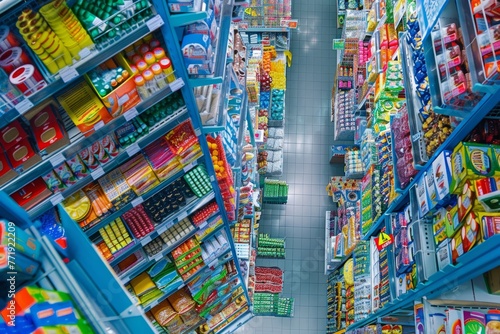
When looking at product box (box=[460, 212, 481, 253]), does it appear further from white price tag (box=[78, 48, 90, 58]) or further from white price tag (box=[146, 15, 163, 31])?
white price tag (box=[78, 48, 90, 58])

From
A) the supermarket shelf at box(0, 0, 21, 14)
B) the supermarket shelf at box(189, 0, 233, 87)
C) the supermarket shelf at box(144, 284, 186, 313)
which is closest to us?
the supermarket shelf at box(0, 0, 21, 14)

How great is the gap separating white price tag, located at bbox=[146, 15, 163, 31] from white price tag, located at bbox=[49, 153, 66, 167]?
106 cm

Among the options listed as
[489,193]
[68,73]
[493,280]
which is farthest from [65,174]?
[493,280]

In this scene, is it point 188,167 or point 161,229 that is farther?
point 161,229

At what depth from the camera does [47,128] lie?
128 inches

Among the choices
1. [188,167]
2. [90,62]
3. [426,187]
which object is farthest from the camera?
[188,167]

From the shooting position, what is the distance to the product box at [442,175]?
11.0 ft

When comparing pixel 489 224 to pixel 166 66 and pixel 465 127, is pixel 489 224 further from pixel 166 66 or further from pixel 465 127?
pixel 166 66

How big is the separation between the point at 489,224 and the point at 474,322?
69 cm

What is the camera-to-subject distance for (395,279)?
4625mm

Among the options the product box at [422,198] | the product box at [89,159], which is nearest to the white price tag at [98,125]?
the product box at [89,159]

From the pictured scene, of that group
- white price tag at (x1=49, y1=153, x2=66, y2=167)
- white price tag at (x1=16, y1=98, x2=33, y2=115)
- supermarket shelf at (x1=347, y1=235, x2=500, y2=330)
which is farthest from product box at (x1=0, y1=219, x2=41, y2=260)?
supermarket shelf at (x1=347, y1=235, x2=500, y2=330)

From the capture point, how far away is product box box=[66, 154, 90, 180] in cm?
350

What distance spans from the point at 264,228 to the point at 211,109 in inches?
200
